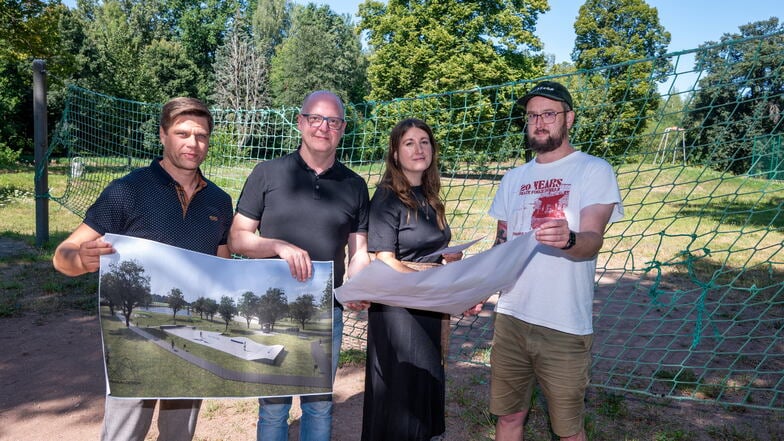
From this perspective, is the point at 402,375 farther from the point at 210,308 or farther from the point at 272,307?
the point at 210,308

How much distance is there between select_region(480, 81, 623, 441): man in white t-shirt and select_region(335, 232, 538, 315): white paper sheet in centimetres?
18

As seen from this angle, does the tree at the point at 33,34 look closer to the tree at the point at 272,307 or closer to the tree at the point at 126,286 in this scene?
the tree at the point at 126,286

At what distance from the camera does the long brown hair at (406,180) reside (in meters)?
2.41

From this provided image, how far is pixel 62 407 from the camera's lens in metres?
3.51

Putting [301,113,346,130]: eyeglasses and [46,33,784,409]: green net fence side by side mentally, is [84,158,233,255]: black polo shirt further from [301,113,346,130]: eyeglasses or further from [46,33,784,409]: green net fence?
[46,33,784,409]: green net fence

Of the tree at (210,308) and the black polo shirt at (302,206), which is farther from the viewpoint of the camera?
the black polo shirt at (302,206)

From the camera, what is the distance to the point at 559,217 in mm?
2234

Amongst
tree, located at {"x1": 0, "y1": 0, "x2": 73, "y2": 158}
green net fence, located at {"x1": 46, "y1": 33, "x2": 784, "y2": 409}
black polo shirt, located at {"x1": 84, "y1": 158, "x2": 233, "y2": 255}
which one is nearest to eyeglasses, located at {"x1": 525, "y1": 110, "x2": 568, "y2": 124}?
green net fence, located at {"x1": 46, "y1": 33, "x2": 784, "y2": 409}

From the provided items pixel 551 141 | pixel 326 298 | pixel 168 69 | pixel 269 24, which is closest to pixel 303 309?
pixel 326 298

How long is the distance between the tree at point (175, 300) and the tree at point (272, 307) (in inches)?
10.7

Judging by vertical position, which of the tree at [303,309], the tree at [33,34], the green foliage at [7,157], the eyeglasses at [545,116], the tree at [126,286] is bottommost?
the tree at [303,309]

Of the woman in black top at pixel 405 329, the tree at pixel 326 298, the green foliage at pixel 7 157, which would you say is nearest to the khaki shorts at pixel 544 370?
the woman in black top at pixel 405 329

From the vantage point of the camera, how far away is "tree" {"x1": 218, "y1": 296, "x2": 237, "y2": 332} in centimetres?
193

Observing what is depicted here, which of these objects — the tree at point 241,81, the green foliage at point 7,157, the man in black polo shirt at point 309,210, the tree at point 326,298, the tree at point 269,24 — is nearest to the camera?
the tree at point 326,298
